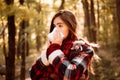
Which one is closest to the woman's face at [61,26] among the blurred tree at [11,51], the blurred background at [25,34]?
the blurred background at [25,34]

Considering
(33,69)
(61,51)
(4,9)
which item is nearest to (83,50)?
(61,51)

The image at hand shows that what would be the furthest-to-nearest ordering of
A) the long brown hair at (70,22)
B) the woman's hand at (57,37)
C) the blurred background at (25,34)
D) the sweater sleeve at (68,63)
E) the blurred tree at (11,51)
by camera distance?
the blurred tree at (11,51), the blurred background at (25,34), the long brown hair at (70,22), the woman's hand at (57,37), the sweater sleeve at (68,63)

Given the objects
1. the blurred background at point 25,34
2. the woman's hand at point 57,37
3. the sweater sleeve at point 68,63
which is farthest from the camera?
the blurred background at point 25,34

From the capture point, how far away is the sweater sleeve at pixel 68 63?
2.62 meters

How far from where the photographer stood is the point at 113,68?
66.1 feet

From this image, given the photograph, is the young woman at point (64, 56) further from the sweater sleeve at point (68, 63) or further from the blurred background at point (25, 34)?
the blurred background at point (25, 34)

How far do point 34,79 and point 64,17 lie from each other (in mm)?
600

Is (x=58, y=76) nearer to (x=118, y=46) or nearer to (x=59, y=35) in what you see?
(x=59, y=35)

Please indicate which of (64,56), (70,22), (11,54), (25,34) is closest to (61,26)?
(70,22)

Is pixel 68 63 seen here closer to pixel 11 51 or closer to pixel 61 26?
pixel 61 26

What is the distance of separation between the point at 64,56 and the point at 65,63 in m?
0.08

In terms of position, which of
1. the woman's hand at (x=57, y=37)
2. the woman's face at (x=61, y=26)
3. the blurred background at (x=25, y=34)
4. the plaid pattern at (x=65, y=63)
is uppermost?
the woman's face at (x=61, y=26)

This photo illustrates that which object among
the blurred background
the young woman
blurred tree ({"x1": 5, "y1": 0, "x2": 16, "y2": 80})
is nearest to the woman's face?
the young woman

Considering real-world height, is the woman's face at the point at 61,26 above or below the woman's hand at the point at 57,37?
above
